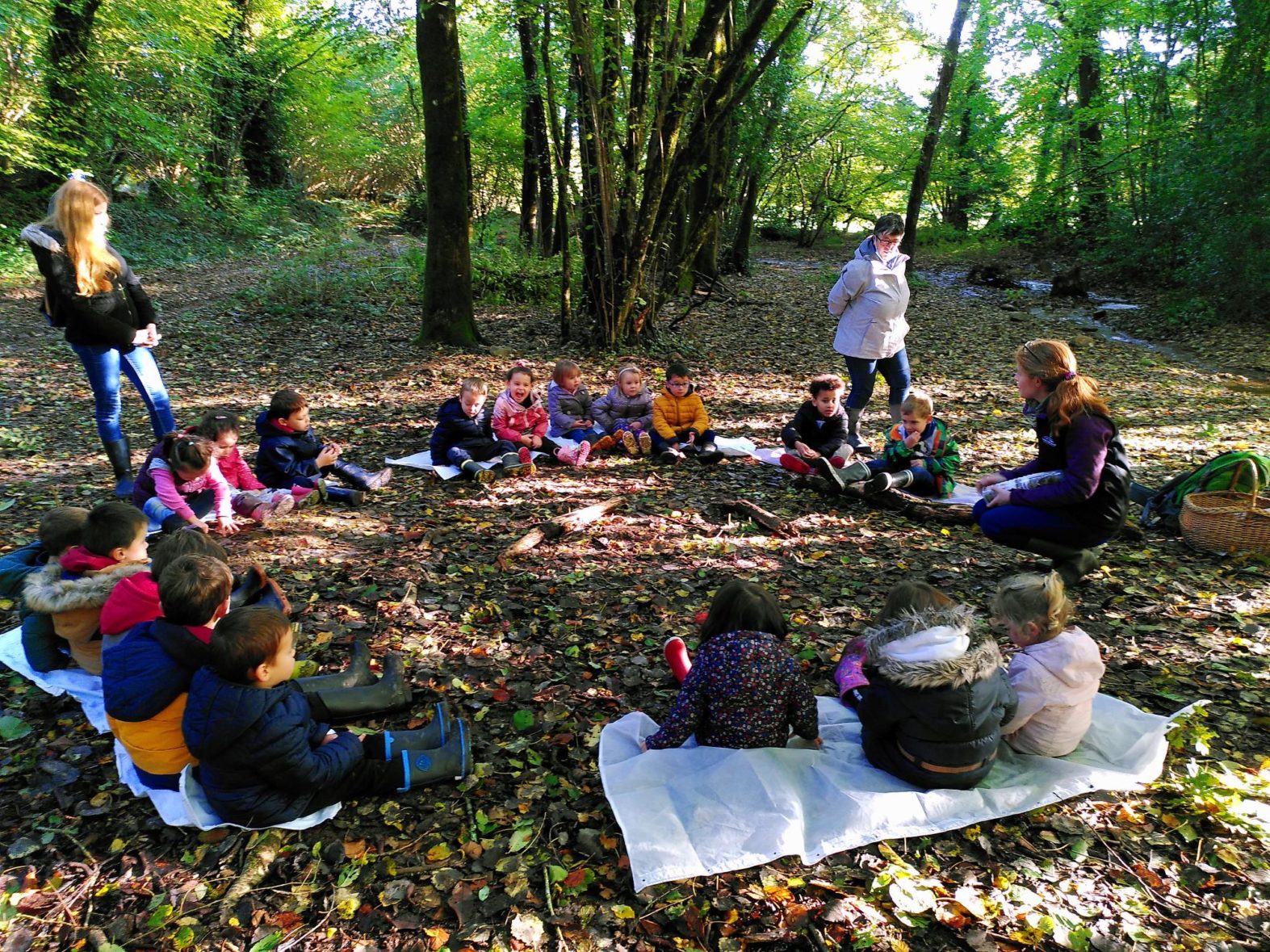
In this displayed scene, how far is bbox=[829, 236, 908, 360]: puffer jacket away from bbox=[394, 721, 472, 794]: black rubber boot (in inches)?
192

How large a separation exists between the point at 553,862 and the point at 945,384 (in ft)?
28.0

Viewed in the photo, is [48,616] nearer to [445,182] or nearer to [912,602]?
[912,602]

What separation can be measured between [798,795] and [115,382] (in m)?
5.41

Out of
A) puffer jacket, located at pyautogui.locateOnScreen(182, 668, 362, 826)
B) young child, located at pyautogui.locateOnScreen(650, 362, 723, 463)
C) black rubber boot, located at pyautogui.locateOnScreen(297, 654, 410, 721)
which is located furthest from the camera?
young child, located at pyautogui.locateOnScreen(650, 362, 723, 463)

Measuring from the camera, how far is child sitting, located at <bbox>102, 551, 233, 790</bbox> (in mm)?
2553

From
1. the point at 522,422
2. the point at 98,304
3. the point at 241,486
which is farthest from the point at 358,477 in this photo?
the point at 98,304

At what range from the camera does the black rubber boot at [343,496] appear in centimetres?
556

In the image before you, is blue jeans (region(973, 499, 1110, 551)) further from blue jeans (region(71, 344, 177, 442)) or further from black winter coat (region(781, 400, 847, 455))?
blue jeans (region(71, 344, 177, 442))

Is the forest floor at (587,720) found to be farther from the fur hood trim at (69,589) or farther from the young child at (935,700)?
the fur hood trim at (69,589)

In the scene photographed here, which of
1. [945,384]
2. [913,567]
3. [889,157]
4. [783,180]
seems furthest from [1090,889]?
[783,180]

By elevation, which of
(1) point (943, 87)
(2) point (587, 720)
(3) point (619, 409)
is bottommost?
(2) point (587, 720)

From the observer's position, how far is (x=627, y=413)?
7.10 m

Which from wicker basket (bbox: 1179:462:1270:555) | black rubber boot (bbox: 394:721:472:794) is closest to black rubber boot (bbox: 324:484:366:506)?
black rubber boot (bbox: 394:721:472:794)

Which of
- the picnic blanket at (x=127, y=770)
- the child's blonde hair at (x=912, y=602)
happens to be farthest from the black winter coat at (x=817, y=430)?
the picnic blanket at (x=127, y=770)
